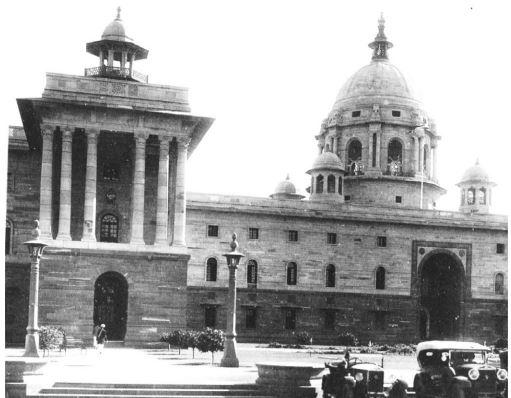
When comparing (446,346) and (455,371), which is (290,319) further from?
(455,371)

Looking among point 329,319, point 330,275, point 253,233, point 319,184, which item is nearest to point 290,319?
point 329,319

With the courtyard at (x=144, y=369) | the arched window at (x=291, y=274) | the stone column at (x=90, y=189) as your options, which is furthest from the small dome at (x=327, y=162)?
the courtyard at (x=144, y=369)

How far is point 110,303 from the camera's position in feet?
148

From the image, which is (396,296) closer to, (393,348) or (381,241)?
(381,241)

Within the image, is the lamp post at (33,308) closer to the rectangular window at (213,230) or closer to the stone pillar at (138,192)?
the stone pillar at (138,192)

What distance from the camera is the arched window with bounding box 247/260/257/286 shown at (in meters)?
60.9

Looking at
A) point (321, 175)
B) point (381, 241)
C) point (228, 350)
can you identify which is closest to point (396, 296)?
point (381, 241)

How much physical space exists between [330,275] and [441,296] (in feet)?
35.4

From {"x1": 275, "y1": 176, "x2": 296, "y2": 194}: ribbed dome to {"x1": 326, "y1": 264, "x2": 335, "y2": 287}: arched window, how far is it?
17021 mm

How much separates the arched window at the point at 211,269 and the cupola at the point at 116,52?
16.1m

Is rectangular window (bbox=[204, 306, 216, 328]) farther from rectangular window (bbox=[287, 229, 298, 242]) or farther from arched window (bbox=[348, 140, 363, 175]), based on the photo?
arched window (bbox=[348, 140, 363, 175])

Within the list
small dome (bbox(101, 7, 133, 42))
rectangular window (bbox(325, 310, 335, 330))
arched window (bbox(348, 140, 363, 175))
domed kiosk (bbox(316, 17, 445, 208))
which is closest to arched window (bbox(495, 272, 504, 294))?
domed kiosk (bbox(316, 17, 445, 208))

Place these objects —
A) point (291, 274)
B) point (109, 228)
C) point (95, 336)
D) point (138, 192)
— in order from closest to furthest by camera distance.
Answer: point (95, 336) → point (138, 192) → point (109, 228) → point (291, 274)

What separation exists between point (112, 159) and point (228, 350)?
20255 millimetres
